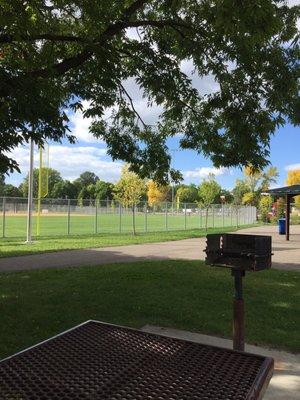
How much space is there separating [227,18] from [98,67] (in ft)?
14.5

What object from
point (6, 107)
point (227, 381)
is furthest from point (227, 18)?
point (227, 381)

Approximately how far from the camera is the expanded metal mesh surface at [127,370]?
2.09 meters

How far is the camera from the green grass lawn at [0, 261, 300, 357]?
6625 mm

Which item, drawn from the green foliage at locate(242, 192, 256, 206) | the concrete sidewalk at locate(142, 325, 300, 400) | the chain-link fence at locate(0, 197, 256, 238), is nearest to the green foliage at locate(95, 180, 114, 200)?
the green foliage at locate(242, 192, 256, 206)

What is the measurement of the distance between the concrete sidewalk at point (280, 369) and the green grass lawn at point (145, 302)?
0.79 ft

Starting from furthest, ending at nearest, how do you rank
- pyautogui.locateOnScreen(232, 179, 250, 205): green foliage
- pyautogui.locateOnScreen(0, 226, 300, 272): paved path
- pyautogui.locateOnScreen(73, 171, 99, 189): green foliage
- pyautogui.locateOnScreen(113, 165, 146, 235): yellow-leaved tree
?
1. pyautogui.locateOnScreen(73, 171, 99, 189): green foliage
2. pyautogui.locateOnScreen(232, 179, 250, 205): green foliage
3. pyautogui.locateOnScreen(113, 165, 146, 235): yellow-leaved tree
4. pyautogui.locateOnScreen(0, 226, 300, 272): paved path

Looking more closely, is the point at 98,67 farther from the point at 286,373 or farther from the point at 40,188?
the point at 40,188

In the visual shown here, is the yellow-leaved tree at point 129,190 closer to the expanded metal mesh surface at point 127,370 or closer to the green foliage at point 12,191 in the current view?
the expanded metal mesh surface at point 127,370

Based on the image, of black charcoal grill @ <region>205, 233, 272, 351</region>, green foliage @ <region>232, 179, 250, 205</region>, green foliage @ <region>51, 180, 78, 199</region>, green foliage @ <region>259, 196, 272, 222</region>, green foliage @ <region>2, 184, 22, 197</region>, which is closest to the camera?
black charcoal grill @ <region>205, 233, 272, 351</region>

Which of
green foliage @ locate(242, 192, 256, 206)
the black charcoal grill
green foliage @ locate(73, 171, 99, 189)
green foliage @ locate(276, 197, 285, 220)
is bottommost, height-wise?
the black charcoal grill

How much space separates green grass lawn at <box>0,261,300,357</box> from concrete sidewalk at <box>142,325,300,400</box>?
24cm

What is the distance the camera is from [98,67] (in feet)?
30.7

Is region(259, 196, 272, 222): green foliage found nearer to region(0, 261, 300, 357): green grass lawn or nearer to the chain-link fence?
the chain-link fence

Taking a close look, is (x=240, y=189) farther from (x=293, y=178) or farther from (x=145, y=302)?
(x=145, y=302)
